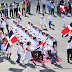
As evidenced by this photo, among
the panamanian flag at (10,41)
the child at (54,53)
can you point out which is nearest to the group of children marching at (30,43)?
the child at (54,53)

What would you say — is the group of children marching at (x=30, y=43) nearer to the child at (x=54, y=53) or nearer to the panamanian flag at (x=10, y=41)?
the child at (x=54, y=53)

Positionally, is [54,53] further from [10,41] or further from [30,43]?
[10,41]

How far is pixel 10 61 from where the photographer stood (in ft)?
63.8

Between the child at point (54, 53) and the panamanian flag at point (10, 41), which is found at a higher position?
the panamanian flag at point (10, 41)

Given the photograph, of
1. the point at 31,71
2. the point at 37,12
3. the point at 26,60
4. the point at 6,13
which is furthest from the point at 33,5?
the point at 31,71

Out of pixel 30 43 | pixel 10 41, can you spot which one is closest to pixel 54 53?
pixel 30 43

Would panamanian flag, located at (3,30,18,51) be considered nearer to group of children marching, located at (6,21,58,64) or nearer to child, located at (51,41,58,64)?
group of children marching, located at (6,21,58,64)

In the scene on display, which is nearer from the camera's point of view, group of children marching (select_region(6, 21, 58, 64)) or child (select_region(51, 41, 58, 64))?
child (select_region(51, 41, 58, 64))

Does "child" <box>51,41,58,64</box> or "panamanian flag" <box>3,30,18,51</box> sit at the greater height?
"panamanian flag" <box>3,30,18,51</box>

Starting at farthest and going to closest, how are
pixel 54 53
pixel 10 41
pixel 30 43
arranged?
pixel 10 41 → pixel 30 43 → pixel 54 53

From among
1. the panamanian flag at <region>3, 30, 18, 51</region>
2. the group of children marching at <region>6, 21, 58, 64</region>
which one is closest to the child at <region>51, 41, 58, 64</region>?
the group of children marching at <region>6, 21, 58, 64</region>

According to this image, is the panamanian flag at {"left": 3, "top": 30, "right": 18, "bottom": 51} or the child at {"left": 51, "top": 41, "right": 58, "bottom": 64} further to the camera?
the panamanian flag at {"left": 3, "top": 30, "right": 18, "bottom": 51}

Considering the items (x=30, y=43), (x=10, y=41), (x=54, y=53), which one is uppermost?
(x=10, y=41)

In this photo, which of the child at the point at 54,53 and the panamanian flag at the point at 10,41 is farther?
the panamanian flag at the point at 10,41
